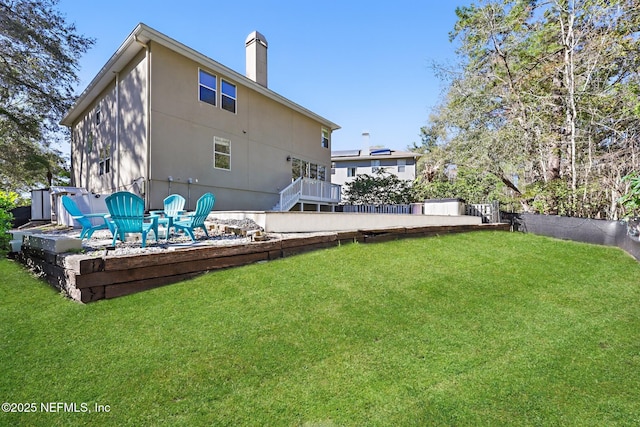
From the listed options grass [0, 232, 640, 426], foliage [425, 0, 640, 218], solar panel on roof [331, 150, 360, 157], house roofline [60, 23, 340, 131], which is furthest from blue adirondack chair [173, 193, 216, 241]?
solar panel on roof [331, 150, 360, 157]

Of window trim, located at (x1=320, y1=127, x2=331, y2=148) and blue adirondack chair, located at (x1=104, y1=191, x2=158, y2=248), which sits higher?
window trim, located at (x1=320, y1=127, x2=331, y2=148)

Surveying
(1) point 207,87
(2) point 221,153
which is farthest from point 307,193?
(1) point 207,87

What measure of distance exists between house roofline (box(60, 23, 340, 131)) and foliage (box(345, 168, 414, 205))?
587 cm

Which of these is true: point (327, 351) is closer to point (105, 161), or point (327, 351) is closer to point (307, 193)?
point (307, 193)

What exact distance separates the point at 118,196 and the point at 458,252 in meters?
6.06

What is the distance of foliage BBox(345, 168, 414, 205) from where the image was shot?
666 inches

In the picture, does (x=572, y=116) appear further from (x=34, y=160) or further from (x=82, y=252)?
(x=34, y=160)

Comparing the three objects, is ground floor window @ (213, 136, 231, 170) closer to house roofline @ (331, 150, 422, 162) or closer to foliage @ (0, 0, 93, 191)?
foliage @ (0, 0, 93, 191)

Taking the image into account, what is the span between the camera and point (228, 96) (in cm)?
1138

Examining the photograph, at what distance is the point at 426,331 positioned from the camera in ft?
9.80

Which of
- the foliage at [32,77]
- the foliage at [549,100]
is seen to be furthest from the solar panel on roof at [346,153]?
the foliage at [32,77]

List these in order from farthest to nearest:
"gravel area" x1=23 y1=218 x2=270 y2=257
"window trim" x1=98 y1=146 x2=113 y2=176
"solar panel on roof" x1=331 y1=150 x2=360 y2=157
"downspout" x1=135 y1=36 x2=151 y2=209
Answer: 1. "solar panel on roof" x1=331 y1=150 x2=360 y2=157
2. "window trim" x1=98 y1=146 x2=113 y2=176
3. "downspout" x1=135 y1=36 x2=151 y2=209
4. "gravel area" x1=23 y1=218 x2=270 y2=257

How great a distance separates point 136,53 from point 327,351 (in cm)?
1109

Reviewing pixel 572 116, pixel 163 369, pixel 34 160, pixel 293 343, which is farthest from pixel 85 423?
pixel 34 160
